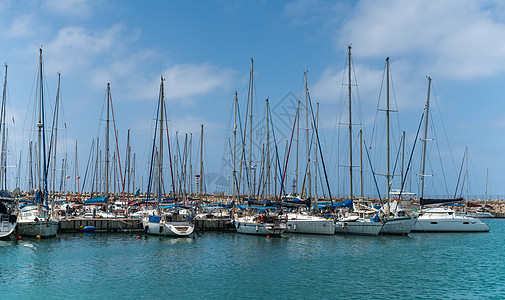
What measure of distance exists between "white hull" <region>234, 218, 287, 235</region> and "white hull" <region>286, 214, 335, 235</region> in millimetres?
3050

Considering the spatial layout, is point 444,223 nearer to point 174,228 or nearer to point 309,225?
point 309,225

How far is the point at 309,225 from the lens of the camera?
51.6 metres

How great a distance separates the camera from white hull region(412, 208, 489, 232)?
58.4 meters

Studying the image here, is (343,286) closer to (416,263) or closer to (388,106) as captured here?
(416,263)

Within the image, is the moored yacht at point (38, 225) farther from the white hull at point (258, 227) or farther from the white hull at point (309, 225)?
the white hull at point (309, 225)

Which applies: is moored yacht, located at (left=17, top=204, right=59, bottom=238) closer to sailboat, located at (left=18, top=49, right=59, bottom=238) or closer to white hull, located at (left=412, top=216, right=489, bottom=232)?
sailboat, located at (left=18, top=49, right=59, bottom=238)

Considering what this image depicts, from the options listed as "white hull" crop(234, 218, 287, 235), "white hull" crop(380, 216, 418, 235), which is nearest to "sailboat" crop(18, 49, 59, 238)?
"white hull" crop(234, 218, 287, 235)

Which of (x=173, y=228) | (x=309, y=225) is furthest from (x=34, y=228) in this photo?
(x=309, y=225)

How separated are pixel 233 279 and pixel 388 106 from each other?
37.1 metres

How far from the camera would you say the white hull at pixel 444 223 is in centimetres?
5841

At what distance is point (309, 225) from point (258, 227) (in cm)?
640

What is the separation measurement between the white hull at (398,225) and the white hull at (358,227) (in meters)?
1.20

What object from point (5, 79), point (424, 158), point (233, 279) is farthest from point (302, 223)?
point (5, 79)

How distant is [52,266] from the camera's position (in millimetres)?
30984
